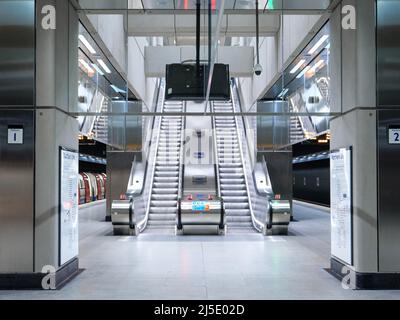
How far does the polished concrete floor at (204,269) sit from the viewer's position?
5.19 metres

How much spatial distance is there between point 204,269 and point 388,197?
277 centimetres

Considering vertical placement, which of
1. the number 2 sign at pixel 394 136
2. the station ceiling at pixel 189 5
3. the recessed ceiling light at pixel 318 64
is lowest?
the number 2 sign at pixel 394 136

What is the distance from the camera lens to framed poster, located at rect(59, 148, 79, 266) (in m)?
5.76

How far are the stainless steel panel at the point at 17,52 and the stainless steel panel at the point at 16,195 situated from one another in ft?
0.69

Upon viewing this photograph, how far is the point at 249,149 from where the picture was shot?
48.5 feet

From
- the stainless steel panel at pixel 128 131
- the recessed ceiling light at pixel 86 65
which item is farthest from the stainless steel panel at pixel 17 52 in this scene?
the stainless steel panel at pixel 128 131

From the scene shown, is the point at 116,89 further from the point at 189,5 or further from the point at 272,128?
the point at 272,128

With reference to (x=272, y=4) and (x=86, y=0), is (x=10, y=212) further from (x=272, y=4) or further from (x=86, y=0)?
(x=272, y=4)

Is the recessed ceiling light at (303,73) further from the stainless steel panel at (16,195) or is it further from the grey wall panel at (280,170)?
the stainless steel panel at (16,195)

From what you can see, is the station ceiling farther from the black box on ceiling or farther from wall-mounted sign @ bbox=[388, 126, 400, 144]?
wall-mounted sign @ bbox=[388, 126, 400, 144]

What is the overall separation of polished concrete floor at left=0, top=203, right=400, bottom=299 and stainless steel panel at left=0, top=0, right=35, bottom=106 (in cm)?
239

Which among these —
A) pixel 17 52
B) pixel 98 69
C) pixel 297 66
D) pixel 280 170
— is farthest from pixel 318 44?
pixel 280 170

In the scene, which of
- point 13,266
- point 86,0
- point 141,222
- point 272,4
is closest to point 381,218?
point 272,4

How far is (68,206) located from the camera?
6090 millimetres
